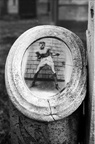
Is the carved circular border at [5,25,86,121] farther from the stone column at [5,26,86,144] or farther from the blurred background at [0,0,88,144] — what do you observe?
the blurred background at [0,0,88,144]

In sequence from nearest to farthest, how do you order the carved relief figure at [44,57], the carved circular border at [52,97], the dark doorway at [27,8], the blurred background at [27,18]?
1. the carved circular border at [52,97]
2. the carved relief figure at [44,57]
3. the blurred background at [27,18]
4. the dark doorway at [27,8]

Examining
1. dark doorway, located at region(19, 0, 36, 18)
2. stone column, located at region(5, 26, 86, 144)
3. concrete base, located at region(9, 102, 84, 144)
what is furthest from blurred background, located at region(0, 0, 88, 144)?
stone column, located at region(5, 26, 86, 144)

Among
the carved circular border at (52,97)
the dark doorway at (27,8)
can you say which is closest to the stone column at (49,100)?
the carved circular border at (52,97)

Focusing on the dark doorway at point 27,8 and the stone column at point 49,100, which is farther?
the dark doorway at point 27,8

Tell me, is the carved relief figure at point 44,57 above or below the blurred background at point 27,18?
below

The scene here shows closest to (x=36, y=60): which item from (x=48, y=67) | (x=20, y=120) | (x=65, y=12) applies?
(x=48, y=67)

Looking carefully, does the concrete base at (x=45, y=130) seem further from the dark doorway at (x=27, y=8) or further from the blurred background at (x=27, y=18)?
the dark doorway at (x=27, y=8)

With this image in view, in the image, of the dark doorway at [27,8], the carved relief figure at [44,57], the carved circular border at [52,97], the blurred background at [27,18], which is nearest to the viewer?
the carved circular border at [52,97]

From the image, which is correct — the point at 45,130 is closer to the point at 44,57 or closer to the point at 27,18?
the point at 44,57
